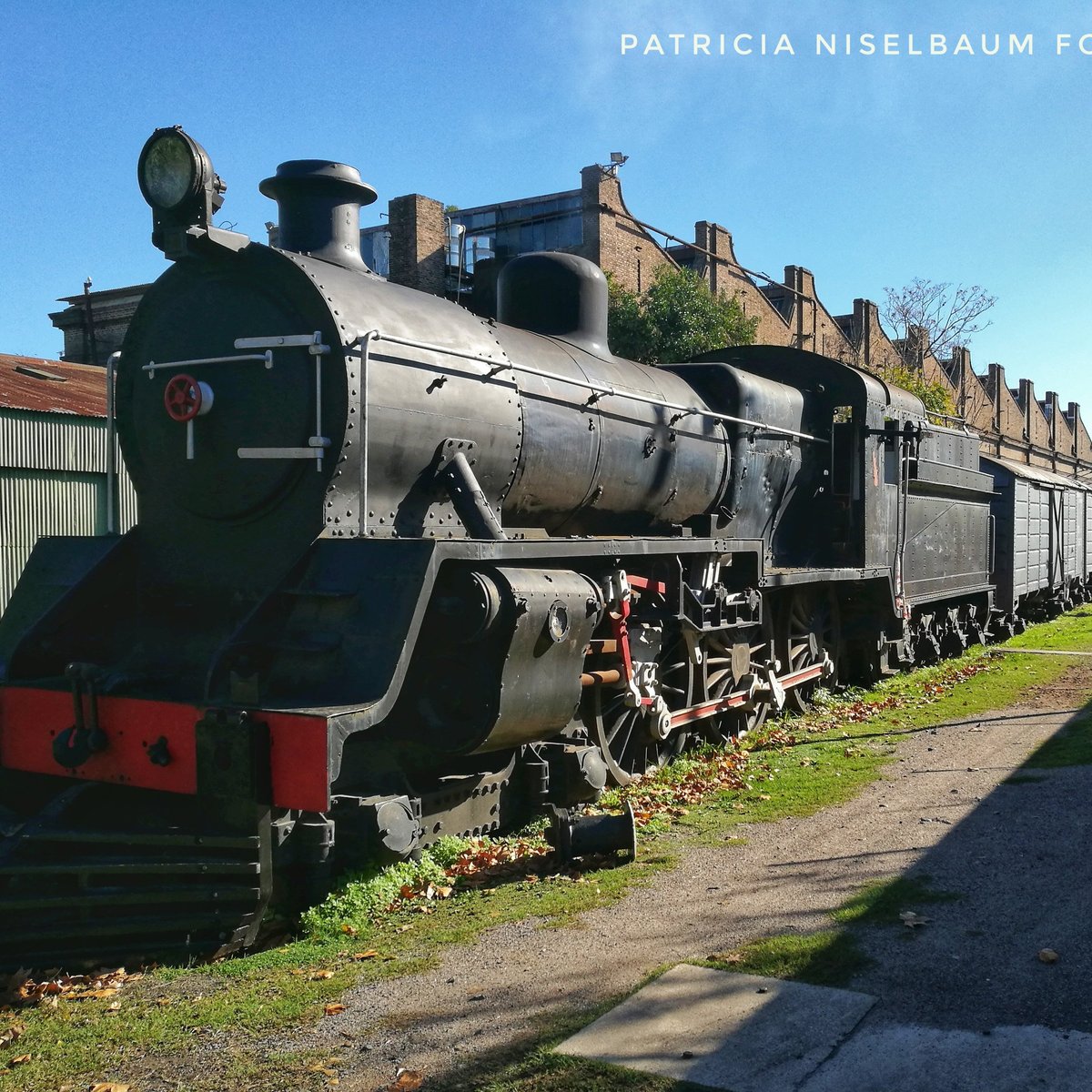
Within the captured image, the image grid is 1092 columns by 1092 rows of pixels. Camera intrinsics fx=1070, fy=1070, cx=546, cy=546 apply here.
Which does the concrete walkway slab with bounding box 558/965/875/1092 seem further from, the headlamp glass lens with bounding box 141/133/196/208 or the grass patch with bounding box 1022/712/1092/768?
the headlamp glass lens with bounding box 141/133/196/208

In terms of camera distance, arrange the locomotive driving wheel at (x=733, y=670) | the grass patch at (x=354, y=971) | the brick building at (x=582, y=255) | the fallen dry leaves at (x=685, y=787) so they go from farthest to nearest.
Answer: the brick building at (x=582, y=255) → the locomotive driving wheel at (x=733, y=670) → the fallen dry leaves at (x=685, y=787) → the grass patch at (x=354, y=971)

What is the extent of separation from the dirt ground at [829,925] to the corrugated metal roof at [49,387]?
10280 mm

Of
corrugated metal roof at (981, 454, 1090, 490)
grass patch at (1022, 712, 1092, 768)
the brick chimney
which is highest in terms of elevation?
the brick chimney

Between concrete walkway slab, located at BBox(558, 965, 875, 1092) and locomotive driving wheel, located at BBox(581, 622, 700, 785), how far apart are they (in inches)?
114

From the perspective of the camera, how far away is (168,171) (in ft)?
18.5

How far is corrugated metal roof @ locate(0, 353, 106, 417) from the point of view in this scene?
42.6 ft

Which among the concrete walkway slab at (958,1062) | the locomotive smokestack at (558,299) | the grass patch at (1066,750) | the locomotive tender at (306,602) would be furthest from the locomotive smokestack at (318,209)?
the grass patch at (1066,750)

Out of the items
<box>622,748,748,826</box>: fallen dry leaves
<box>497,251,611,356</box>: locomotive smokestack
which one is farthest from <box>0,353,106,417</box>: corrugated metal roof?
<box>622,748,748,826</box>: fallen dry leaves

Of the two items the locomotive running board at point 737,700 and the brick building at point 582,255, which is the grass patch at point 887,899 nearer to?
the locomotive running board at point 737,700

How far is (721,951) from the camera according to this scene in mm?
4562

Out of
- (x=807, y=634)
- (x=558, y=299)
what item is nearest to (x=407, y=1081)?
(x=558, y=299)

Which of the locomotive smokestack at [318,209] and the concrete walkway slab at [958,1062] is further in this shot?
the locomotive smokestack at [318,209]

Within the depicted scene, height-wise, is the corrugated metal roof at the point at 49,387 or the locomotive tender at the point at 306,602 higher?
the corrugated metal roof at the point at 49,387

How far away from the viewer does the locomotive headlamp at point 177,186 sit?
5570mm
